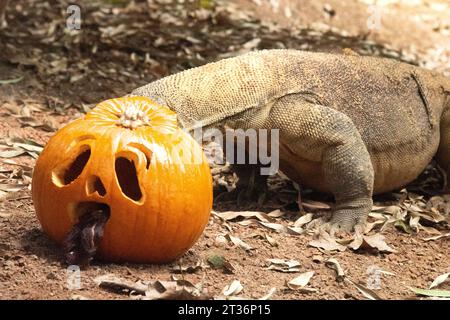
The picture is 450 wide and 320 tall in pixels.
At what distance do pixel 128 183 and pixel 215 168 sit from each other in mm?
3024

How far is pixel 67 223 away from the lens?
4844mm

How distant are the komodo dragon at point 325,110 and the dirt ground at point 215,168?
0.36 metres

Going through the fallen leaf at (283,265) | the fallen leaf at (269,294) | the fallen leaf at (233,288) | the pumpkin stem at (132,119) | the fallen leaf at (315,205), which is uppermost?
the pumpkin stem at (132,119)

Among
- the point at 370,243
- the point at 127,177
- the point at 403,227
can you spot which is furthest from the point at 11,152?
the point at 403,227

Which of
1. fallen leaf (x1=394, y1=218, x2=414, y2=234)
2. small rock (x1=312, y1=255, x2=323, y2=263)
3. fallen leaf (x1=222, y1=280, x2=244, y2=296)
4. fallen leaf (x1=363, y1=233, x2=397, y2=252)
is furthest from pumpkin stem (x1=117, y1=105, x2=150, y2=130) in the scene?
fallen leaf (x1=394, y1=218, x2=414, y2=234)

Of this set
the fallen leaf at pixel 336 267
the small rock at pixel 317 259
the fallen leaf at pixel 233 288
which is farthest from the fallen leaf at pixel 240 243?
the fallen leaf at pixel 233 288

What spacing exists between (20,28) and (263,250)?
6.63m

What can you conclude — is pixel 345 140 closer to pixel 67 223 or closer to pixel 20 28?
pixel 67 223

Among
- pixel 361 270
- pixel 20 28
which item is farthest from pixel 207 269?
pixel 20 28

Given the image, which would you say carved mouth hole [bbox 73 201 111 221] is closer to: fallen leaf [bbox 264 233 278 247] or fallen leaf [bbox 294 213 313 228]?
fallen leaf [bbox 264 233 278 247]

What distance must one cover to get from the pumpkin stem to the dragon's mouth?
0.51m

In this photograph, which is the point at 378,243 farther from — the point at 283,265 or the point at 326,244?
the point at 283,265

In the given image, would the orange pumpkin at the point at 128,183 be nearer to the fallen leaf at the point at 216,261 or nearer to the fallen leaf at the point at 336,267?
the fallen leaf at the point at 216,261

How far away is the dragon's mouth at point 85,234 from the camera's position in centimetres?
474
